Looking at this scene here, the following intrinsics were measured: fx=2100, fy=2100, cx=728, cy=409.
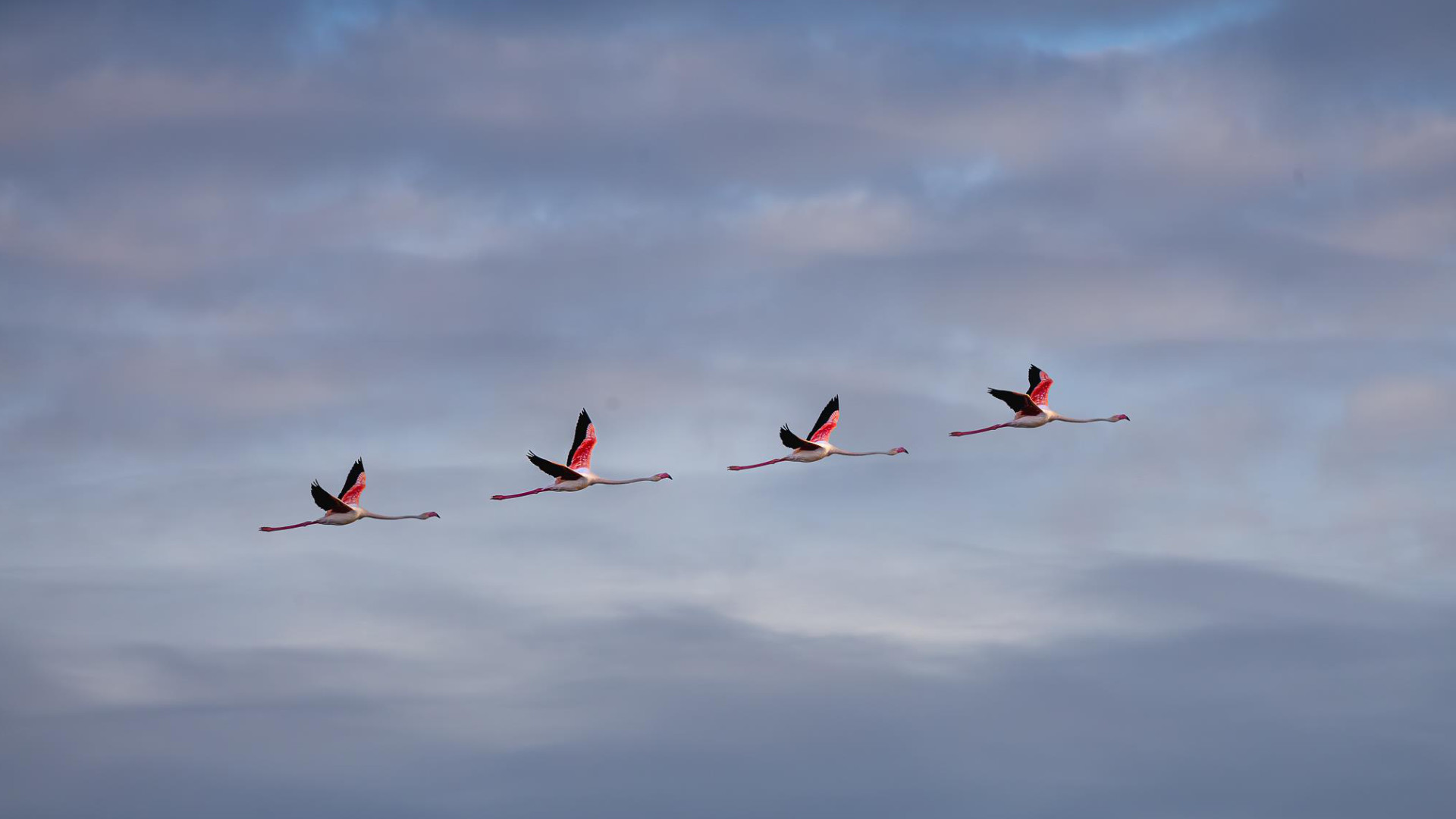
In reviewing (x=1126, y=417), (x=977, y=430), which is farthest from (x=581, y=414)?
(x=1126, y=417)

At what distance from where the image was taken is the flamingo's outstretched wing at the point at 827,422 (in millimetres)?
113500

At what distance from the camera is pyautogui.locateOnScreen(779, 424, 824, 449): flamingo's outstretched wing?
365 feet

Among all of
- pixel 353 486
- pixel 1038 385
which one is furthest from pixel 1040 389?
pixel 353 486

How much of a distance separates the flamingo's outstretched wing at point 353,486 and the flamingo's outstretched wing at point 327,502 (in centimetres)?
73

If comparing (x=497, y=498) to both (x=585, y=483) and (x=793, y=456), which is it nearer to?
(x=585, y=483)

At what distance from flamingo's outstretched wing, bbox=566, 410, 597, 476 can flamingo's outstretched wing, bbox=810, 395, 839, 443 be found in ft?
39.2

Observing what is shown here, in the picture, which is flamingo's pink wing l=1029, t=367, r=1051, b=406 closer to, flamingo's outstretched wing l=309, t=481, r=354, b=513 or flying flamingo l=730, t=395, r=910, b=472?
flying flamingo l=730, t=395, r=910, b=472

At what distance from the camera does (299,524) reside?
362 feet

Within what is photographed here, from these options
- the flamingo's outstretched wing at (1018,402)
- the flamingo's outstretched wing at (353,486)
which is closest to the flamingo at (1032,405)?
the flamingo's outstretched wing at (1018,402)

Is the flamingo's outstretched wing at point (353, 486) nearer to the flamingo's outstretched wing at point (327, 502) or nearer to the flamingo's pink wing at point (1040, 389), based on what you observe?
the flamingo's outstretched wing at point (327, 502)

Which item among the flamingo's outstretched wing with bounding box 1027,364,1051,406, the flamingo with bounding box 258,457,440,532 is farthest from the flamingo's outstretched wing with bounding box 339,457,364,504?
the flamingo's outstretched wing with bounding box 1027,364,1051,406

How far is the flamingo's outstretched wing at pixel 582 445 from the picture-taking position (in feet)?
365

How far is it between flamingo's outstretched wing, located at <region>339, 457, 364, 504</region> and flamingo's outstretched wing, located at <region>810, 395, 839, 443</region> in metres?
24.3

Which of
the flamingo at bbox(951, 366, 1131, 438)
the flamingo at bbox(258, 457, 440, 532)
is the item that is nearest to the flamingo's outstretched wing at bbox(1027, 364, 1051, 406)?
the flamingo at bbox(951, 366, 1131, 438)
